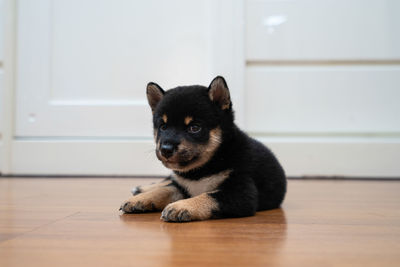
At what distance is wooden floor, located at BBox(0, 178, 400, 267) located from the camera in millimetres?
931

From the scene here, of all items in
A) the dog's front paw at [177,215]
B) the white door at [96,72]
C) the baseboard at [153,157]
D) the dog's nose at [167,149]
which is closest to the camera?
the dog's front paw at [177,215]

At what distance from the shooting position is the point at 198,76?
3447 millimetres

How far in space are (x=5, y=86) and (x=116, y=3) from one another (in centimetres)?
126

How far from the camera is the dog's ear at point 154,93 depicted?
1.80m

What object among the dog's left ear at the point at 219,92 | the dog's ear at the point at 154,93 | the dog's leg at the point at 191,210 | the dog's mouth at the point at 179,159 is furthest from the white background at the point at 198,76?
the dog's leg at the point at 191,210

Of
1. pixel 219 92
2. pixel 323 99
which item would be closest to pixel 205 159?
pixel 219 92

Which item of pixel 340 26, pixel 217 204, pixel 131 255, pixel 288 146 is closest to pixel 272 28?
pixel 340 26

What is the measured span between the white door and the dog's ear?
1578mm

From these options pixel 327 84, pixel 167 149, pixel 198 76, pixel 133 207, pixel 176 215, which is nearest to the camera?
→ pixel 176 215

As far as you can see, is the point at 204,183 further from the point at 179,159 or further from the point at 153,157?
the point at 153,157

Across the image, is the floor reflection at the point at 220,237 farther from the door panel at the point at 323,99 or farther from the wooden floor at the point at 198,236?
the door panel at the point at 323,99

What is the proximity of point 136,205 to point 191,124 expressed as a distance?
0.43 meters

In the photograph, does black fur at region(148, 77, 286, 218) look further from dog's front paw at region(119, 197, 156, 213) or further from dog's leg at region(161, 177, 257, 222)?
dog's front paw at region(119, 197, 156, 213)

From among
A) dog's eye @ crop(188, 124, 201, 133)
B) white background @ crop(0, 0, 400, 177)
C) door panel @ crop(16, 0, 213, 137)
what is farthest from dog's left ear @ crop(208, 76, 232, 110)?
door panel @ crop(16, 0, 213, 137)
